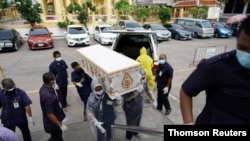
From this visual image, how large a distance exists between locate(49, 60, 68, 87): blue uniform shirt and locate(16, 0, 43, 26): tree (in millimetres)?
15156

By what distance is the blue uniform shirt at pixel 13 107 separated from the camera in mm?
3674

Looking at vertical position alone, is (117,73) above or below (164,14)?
below

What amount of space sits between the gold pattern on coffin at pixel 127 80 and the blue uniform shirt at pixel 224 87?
223 cm

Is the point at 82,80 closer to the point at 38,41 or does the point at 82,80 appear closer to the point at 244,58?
the point at 244,58

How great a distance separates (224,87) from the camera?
1.49m

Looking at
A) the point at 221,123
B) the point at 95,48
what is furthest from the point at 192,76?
the point at 95,48

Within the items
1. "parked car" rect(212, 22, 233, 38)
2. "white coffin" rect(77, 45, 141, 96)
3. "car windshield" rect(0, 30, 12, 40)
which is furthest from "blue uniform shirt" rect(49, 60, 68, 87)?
"parked car" rect(212, 22, 233, 38)

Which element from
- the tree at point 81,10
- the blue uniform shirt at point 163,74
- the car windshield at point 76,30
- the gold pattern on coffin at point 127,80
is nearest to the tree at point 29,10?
the tree at point 81,10

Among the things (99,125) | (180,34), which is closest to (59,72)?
(99,125)

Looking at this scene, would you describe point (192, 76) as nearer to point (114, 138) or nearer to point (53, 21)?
point (114, 138)

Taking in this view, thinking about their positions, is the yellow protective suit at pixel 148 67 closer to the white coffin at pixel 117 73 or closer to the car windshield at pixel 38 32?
the white coffin at pixel 117 73

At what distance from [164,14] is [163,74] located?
19587 millimetres

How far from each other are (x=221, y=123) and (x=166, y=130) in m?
0.42

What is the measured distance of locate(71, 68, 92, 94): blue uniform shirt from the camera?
4938 mm
